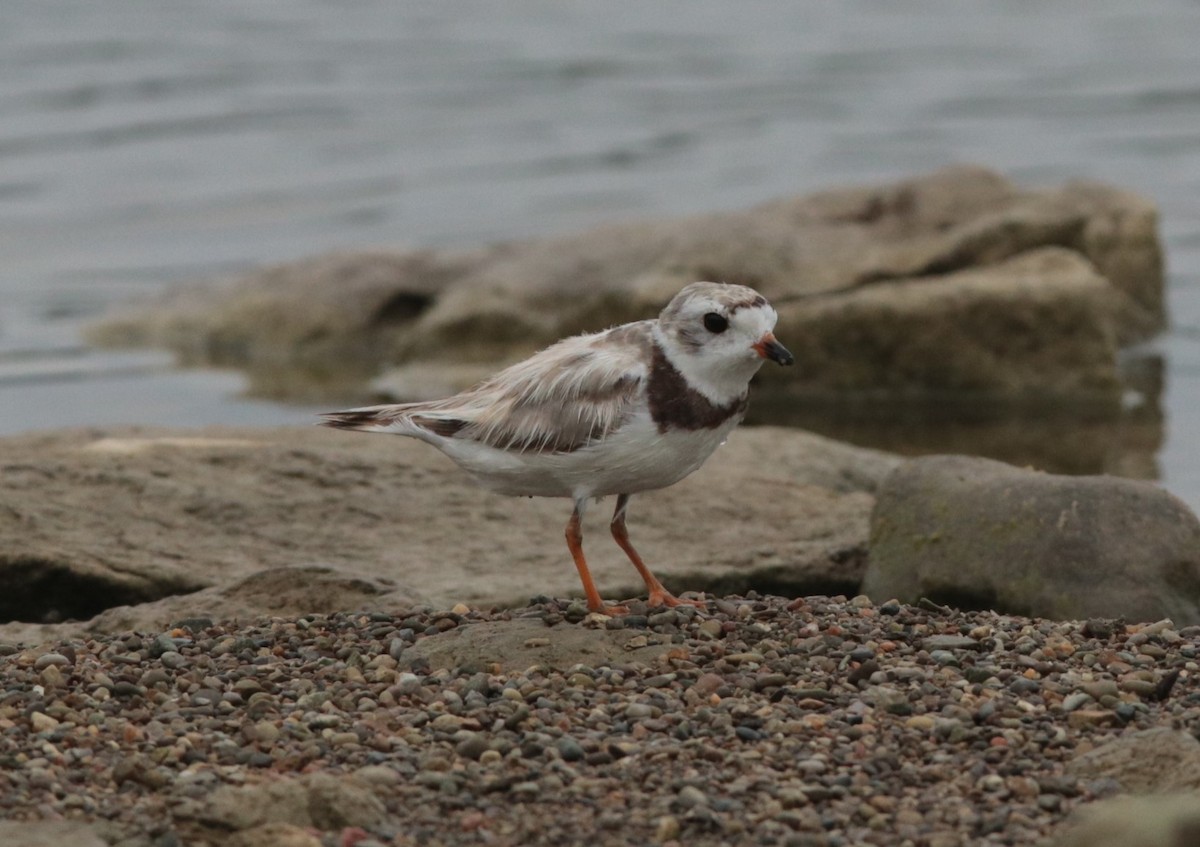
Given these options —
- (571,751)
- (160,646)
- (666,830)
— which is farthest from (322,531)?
(666,830)

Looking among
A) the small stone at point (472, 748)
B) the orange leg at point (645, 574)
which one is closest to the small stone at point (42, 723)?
the small stone at point (472, 748)

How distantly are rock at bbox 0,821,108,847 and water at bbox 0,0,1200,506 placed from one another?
916cm

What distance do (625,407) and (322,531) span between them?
10.6 ft

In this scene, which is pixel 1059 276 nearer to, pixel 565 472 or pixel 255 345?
pixel 255 345

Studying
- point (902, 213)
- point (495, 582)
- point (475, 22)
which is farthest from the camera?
point (475, 22)

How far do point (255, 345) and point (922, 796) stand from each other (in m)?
12.9

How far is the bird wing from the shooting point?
7.18m

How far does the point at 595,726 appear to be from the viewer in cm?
644

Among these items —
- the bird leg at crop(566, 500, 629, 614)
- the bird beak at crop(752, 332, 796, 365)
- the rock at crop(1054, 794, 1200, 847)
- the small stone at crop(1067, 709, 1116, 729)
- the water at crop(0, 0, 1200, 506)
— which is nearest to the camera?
the rock at crop(1054, 794, 1200, 847)

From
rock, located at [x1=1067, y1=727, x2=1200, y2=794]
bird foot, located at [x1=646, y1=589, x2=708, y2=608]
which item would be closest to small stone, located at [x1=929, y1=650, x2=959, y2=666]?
rock, located at [x1=1067, y1=727, x2=1200, y2=794]

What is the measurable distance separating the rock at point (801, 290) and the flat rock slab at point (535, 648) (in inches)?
329

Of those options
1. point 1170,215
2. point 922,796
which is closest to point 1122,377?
point 1170,215

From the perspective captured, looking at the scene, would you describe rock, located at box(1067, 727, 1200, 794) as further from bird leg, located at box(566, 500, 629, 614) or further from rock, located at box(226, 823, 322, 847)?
rock, located at box(226, 823, 322, 847)

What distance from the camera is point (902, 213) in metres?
16.8
